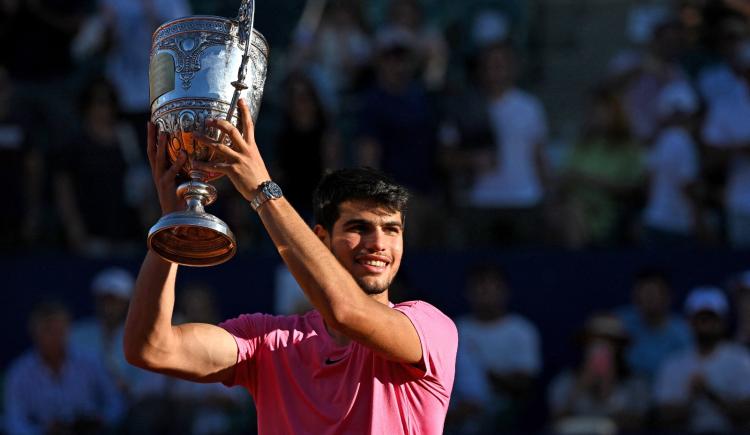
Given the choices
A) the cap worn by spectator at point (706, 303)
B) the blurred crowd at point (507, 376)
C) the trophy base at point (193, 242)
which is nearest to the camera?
the trophy base at point (193, 242)

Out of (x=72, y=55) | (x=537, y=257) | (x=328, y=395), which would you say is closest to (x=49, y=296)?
(x=72, y=55)

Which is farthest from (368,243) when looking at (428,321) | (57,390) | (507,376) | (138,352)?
(57,390)

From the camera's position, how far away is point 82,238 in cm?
1030

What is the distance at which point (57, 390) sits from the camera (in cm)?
898

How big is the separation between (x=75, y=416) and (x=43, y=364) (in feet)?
1.36

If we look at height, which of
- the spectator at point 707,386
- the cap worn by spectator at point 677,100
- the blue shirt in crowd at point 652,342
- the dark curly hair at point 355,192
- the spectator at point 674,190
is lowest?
the dark curly hair at point 355,192

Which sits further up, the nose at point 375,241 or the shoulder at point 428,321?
the nose at point 375,241

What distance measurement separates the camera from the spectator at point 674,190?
1013 cm

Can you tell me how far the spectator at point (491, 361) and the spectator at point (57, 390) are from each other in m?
2.12

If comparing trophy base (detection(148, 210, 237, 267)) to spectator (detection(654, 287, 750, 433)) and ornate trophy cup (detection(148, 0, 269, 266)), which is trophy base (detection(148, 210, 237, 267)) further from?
spectator (detection(654, 287, 750, 433))

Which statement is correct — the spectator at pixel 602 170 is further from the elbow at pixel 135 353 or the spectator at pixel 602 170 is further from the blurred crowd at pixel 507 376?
the elbow at pixel 135 353

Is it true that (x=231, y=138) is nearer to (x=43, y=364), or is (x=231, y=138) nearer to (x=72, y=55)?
(x=43, y=364)

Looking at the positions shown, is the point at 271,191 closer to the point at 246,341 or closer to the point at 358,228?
the point at 358,228

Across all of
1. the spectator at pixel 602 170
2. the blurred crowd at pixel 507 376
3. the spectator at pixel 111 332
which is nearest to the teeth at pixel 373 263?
the blurred crowd at pixel 507 376
